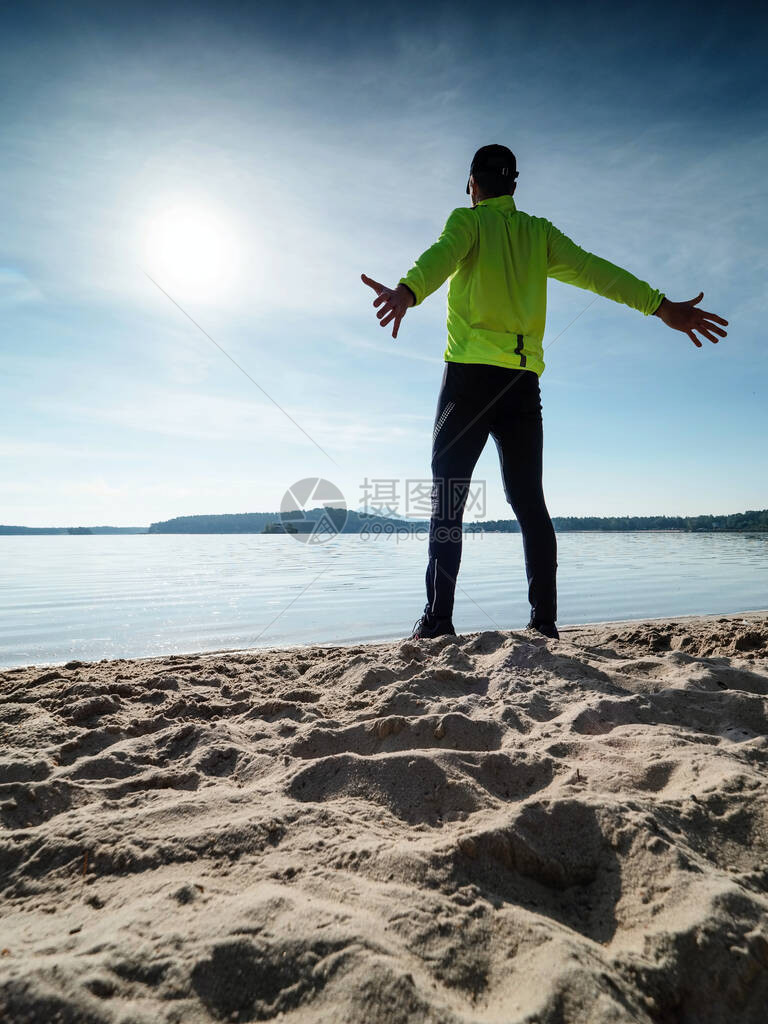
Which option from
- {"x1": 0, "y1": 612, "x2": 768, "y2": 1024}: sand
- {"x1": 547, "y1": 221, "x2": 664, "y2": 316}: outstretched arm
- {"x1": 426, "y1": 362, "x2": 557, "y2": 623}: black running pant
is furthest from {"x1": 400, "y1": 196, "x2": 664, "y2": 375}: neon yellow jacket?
{"x1": 0, "y1": 612, "x2": 768, "y2": 1024}: sand

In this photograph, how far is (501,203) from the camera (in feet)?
11.3

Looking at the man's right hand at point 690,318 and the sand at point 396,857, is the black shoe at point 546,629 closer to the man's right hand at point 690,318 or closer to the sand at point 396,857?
the sand at point 396,857

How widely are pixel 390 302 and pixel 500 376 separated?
84 cm

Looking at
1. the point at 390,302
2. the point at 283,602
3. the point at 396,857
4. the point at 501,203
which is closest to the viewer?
the point at 396,857

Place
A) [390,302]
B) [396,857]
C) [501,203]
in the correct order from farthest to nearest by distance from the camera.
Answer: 1. [501,203]
2. [390,302]
3. [396,857]

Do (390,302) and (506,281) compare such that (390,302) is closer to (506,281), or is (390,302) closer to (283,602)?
(506,281)

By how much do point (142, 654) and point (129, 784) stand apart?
231 cm

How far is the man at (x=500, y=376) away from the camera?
3273mm

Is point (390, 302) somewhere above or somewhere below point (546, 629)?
above

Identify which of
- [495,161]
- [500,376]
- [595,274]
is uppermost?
[495,161]

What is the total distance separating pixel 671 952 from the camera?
918mm

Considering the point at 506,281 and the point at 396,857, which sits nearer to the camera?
the point at 396,857

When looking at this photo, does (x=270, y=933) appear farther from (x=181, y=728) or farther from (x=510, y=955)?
(x=181, y=728)

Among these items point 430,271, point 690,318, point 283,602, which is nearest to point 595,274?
point 690,318
